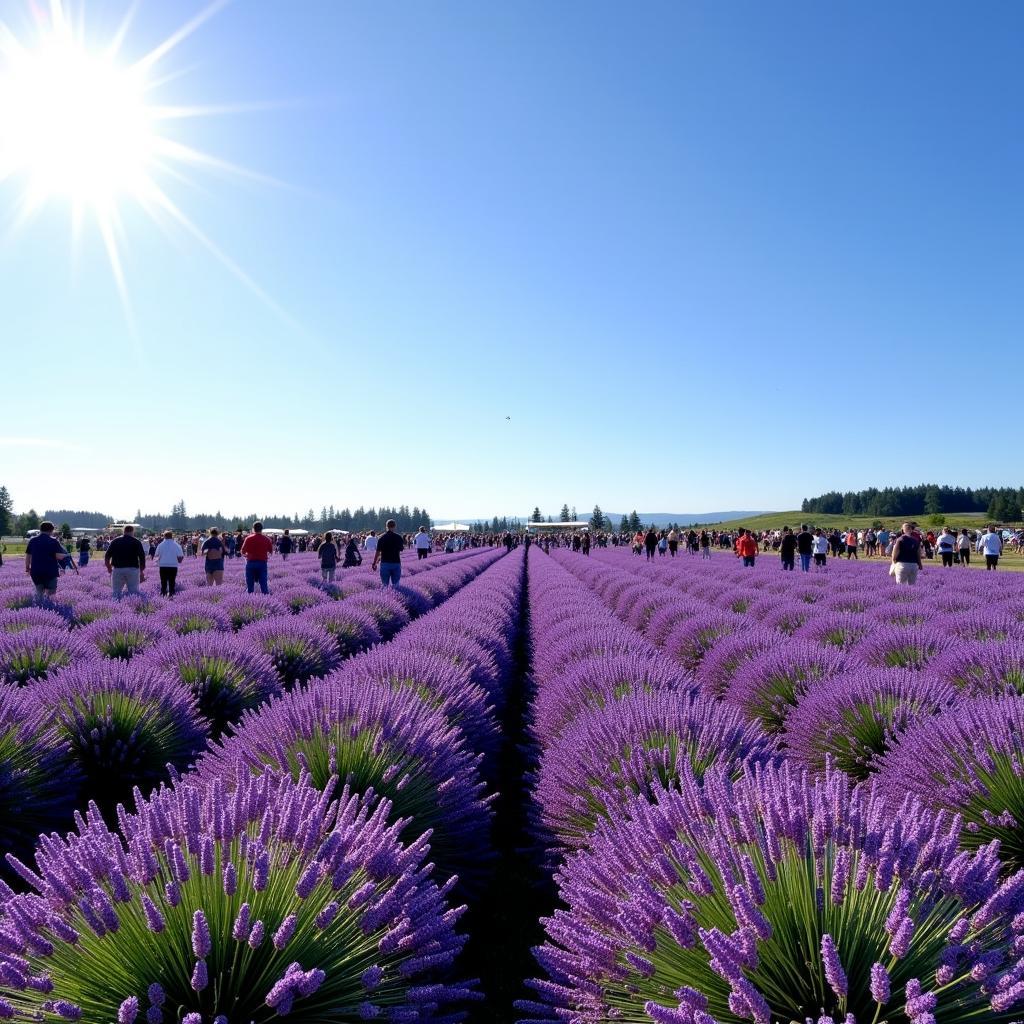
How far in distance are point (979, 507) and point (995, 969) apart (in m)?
171

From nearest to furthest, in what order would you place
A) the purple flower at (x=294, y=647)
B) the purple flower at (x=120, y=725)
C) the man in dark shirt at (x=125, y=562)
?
the purple flower at (x=120, y=725)
the purple flower at (x=294, y=647)
the man in dark shirt at (x=125, y=562)

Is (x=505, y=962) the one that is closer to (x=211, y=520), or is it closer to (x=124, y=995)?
(x=124, y=995)

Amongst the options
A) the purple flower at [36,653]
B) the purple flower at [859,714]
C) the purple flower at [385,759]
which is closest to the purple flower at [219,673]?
the purple flower at [36,653]

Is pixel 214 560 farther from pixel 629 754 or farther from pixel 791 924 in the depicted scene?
pixel 791 924

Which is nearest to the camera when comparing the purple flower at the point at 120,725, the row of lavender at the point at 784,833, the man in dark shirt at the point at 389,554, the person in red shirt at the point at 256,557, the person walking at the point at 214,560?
the row of lavender at the point at 784,833

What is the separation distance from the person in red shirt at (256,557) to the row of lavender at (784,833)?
7590 mm

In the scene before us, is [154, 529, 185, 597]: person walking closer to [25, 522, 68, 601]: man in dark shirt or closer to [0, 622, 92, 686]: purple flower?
[25, 522, 68, 601]: man in dark shirt

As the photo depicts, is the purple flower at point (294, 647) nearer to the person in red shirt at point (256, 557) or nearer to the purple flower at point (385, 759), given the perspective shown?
the purple flower at point (385, 759)

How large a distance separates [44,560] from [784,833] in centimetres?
1139

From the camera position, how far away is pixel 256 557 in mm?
12367

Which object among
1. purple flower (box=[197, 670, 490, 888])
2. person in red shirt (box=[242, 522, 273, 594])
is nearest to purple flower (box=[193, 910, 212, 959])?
purple flower (box=[197, 670, 490, 888])

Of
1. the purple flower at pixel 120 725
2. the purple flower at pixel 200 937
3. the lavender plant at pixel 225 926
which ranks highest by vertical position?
the purple flower at pixel 200 937

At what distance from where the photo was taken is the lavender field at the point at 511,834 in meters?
1.48

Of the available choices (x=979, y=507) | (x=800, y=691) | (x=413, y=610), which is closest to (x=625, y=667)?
(x=800, y=691)
